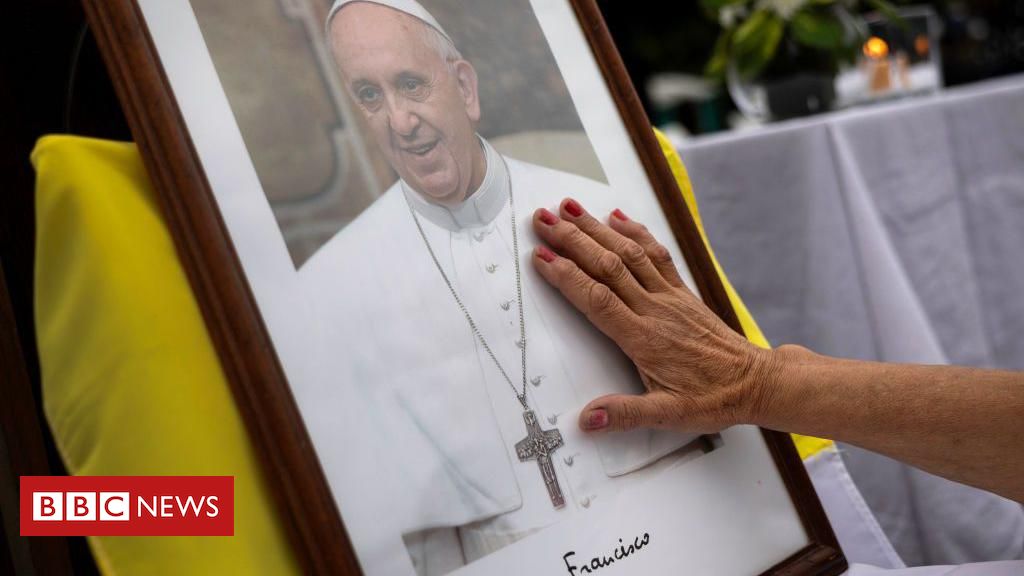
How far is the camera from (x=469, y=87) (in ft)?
2.84

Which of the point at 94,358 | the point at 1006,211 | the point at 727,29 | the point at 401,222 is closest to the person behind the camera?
the point at 94,358

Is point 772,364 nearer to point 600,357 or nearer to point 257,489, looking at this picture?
point 600,357

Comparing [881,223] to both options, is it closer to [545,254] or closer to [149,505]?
[545,254]

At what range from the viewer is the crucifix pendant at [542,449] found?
762mm

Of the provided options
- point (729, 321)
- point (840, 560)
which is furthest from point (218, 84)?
point (840, 560)

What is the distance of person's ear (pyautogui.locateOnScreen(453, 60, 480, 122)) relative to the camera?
33.8 inches

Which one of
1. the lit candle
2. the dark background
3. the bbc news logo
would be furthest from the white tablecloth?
the bbc news logo

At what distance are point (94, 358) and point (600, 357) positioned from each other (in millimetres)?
415

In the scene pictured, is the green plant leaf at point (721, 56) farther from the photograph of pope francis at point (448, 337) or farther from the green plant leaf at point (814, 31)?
the photograph of pope francis at point (448, 337)

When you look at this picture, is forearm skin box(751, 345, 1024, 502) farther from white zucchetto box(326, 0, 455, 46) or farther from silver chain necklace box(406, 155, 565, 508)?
white zucchetto box(326, 0, 455, 46)

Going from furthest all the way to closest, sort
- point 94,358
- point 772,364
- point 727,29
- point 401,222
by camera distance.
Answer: point 727,29
point 772,364
point 401,222
point 94,358

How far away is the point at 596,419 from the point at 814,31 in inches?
47.7

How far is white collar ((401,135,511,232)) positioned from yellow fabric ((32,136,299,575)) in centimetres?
20

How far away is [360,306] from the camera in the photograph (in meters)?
0.72
